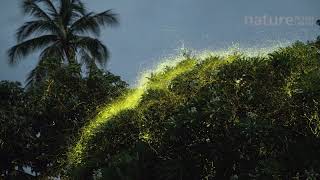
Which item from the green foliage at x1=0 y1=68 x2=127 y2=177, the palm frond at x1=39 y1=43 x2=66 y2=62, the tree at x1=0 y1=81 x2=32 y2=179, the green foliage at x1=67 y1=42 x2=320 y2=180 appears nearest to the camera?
the green foliage at x1=67 y1=42 x2=320 y2=180

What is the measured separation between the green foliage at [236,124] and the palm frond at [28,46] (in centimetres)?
1836

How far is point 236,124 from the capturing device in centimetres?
995

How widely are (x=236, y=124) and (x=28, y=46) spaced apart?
2109cm

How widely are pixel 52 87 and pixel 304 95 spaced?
11.6m

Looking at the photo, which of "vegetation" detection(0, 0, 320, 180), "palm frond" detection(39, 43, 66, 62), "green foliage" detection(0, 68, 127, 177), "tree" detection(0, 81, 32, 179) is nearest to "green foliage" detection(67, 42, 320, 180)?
"vegetation" detection(0, 0, 320, 180)

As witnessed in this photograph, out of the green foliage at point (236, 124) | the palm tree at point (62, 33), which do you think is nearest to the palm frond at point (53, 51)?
the palm tree at point (62, 33)

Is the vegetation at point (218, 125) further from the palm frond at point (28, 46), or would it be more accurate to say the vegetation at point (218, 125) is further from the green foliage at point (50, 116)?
the palm frond at point (28, 46)

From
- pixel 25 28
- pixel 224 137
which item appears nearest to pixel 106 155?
pixel 224 137

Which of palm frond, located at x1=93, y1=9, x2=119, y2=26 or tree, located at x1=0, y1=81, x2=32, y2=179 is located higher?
palm frond, located at x1=93, y1=9, x2=119, y2=26

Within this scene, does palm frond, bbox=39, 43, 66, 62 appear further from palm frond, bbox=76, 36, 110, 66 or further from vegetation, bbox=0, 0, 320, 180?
vegetation, bbox=0, 0, 320, 180

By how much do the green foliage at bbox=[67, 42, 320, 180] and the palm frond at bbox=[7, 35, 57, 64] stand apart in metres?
18.4

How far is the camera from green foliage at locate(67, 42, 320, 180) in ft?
31.8

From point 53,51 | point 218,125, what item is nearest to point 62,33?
point 53,51

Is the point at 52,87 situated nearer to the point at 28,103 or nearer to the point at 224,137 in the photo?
the point at 28,103
